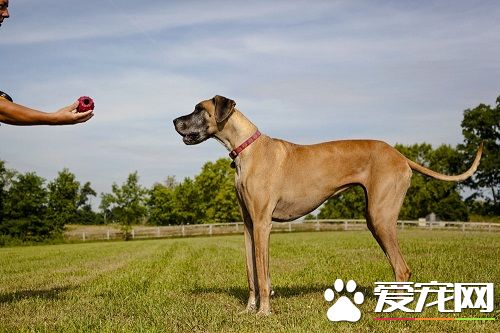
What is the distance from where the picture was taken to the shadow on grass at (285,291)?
726 cm

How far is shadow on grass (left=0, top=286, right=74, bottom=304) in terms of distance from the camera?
7664 millimetres

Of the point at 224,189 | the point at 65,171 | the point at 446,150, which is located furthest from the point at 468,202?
the point at 65,171

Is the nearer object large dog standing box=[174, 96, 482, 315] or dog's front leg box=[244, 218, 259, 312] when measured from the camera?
large dog standing box=[174, 96, 482, 315]

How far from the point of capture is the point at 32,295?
8156 mm

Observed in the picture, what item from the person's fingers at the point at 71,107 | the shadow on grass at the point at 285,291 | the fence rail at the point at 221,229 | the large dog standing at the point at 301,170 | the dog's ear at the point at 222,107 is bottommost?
the fence rail at the point at 221,229

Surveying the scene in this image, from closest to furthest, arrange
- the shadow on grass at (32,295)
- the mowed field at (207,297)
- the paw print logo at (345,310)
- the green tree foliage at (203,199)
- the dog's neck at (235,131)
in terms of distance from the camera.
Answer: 1. the mowed field at (207,297)
2. the paw print logo at (345,310)
3. the dog's neck at (235,131)
4. the shadow on grass at (32,295)
5. the green tree foliage at (203,199)

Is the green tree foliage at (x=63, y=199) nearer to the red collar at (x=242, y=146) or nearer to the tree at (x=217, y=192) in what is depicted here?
the tree at (x=217, y=192)

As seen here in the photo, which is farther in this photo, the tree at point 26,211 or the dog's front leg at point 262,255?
the tree at point 26,211

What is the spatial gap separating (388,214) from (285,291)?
7.65 feet

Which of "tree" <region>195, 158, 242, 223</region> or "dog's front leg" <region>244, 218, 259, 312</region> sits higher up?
"tree" <region>195, 158, 242, 223</region>

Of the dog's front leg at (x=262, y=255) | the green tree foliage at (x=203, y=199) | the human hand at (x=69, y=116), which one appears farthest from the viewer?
the green tree foliage at (x=203, y=199)

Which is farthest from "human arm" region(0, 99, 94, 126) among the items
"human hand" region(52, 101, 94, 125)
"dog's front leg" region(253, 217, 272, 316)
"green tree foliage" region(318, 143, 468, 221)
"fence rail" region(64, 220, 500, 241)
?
"green tree foliage" region(318, 143, 468, 221)

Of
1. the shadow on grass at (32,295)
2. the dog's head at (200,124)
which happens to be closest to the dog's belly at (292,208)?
the dog's head at (200,124)

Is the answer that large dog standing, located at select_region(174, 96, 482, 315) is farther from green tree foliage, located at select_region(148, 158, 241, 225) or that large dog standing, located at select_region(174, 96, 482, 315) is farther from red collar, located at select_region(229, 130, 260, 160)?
green tree foliage, located at select_region(148, 158, 241, 225)
